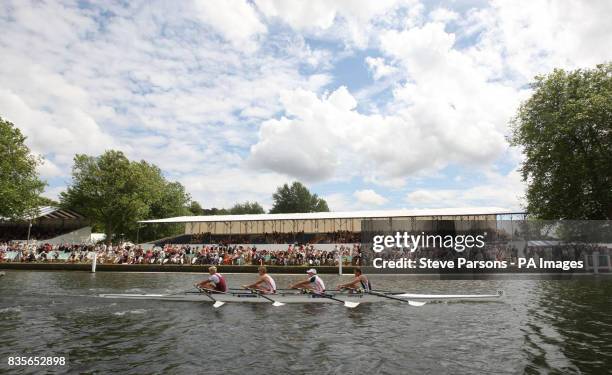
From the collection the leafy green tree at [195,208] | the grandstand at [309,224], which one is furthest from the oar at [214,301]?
the leafy green tree at [195,208]

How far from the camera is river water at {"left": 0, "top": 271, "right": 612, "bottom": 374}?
10.2 m

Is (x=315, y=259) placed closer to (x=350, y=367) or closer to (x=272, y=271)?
(x=272, y=271)

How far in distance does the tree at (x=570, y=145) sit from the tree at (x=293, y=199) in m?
78.1

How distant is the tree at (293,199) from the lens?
11475cm

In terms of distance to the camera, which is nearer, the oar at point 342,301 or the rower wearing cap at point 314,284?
the oar at point 342,301

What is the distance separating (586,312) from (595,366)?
25.0ft

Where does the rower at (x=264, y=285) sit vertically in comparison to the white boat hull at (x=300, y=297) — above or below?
above

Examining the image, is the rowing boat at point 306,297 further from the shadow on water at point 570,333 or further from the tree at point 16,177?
the tree at point 16,177

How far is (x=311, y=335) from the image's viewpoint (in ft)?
43.5

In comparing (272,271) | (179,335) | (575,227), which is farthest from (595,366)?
(575,227)

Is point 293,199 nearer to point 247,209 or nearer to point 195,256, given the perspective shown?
point 247,209

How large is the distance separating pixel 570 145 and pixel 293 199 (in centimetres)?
8314

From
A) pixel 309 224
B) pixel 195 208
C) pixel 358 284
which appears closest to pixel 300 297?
pixel 358 284

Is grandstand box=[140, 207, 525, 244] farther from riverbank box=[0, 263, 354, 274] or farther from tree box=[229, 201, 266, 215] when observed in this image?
tree box=[229, 201, 266, 215]
